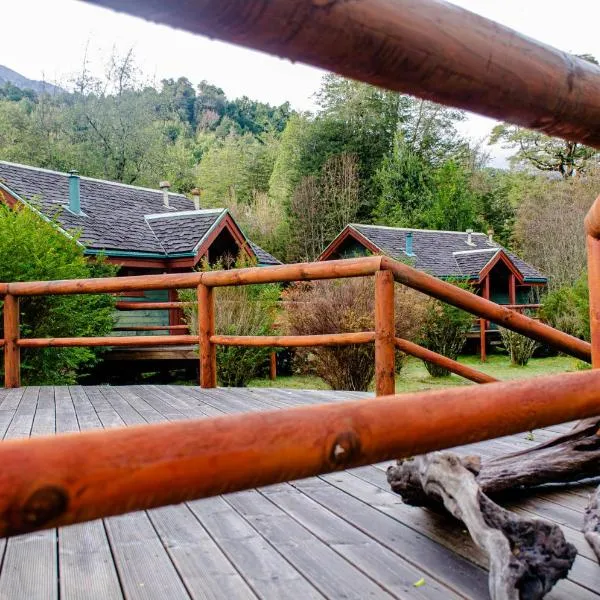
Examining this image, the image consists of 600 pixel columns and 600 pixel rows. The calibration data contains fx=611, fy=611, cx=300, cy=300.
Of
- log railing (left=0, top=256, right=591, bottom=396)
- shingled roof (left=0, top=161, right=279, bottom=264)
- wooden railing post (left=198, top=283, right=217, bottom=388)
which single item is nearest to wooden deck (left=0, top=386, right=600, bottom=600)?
log railing (left=0, top=256, right=591, bottom=396)

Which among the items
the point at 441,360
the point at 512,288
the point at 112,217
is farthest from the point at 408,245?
the point at 441,360

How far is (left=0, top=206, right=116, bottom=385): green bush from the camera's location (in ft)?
19.4

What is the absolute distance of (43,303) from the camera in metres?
5.93

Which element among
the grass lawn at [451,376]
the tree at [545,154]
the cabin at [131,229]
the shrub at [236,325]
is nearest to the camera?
A: the shrub at [236,325]

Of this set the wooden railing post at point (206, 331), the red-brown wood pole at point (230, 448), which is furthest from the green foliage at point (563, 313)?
the red-brown wood pole at point (230, 448)

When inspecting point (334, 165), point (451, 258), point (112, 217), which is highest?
point (334, 165)

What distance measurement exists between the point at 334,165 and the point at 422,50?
29518mm

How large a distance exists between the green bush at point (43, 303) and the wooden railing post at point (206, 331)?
87.5 inches

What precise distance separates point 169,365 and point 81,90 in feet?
68.7

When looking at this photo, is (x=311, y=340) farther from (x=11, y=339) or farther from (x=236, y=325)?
(x=236, y=325)

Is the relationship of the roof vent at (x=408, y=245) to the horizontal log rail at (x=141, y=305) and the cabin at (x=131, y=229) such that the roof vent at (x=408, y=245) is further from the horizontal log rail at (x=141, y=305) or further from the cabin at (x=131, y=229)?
the horizontal log rail at (x=141, y=305)

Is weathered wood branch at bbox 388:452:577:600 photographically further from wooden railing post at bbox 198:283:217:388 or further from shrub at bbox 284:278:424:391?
shrub at bbox 284:278:424:391

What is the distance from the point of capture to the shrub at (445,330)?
11.8 meters

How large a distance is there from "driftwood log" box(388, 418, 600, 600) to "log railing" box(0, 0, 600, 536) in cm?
56
